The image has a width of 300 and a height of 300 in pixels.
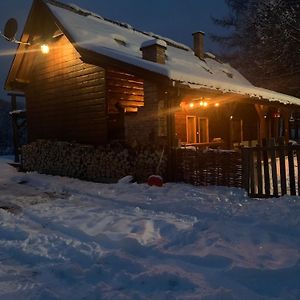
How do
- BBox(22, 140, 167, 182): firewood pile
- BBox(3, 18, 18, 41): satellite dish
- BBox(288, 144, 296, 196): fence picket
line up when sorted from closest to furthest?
BBox(288, 144, 296, 196): fence picket → BBox(22, 140, 167, 182): firewood pile → BBox(3, 18, 18, 41): satellite dish

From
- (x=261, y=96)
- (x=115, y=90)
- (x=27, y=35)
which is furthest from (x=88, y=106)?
(x=261, y=96)

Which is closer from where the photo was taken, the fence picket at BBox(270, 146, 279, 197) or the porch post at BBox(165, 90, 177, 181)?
the fence picket at BBox(270, 146, 279, 197)

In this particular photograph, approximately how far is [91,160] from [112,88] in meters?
2.99

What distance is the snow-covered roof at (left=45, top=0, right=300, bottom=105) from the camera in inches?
428

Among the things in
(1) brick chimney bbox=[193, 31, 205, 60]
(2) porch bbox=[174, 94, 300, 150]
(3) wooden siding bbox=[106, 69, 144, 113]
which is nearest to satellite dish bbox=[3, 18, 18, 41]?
(3) wooden siding bbox=[106, 69, 144, 113]

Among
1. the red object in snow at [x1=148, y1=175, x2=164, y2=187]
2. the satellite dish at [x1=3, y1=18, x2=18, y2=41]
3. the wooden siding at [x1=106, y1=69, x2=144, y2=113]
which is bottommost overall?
the red object in snow at [x1=148, y1=175, x2=164, y2=187]

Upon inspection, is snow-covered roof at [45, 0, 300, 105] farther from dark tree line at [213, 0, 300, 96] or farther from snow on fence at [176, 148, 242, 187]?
dark tree line at [213, 0, 300, 96]

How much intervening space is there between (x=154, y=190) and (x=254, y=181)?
8.62 ft

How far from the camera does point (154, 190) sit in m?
8.98

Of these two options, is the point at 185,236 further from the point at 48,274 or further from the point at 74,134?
the point at 74,134

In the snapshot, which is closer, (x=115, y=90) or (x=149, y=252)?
(x=149, y=252)

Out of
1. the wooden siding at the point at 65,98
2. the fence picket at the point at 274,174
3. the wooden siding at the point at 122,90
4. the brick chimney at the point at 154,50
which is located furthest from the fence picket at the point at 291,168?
the wooden siding at the point at 122,90

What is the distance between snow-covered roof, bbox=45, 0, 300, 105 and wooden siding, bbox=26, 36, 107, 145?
1.10m

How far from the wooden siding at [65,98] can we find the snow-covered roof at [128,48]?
1101mm
